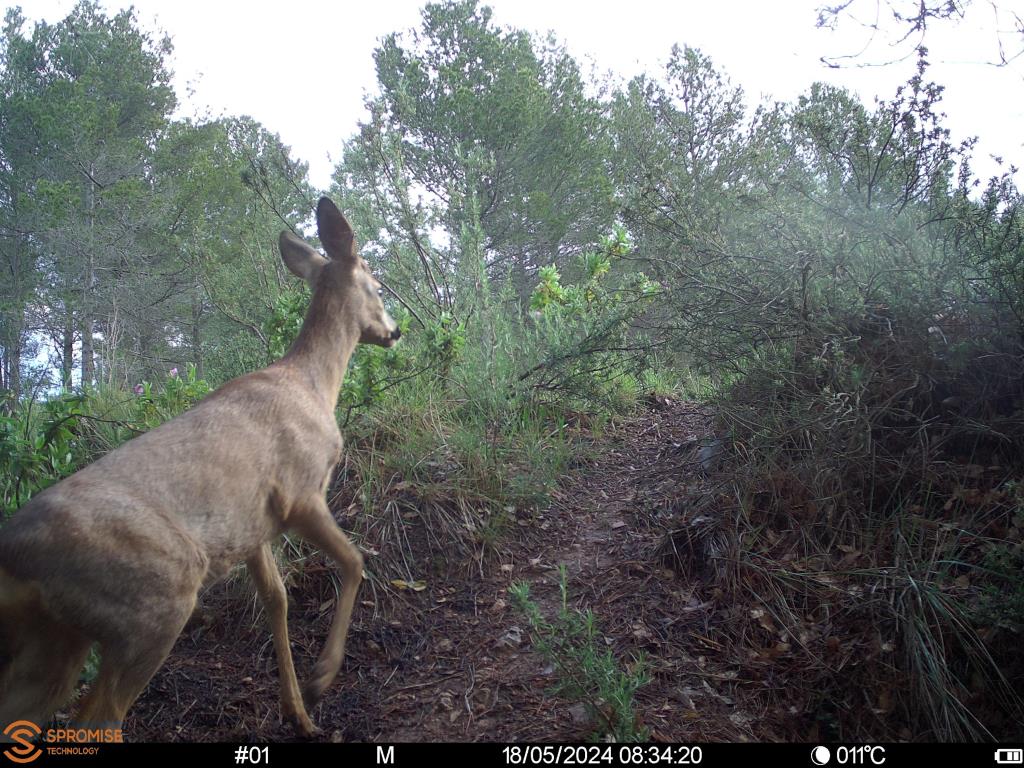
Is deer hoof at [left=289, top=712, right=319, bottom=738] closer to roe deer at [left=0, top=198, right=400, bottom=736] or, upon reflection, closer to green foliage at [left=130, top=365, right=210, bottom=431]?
roe deer at [left=0, top=198, right=400, bottom=736]

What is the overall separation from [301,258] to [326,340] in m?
0.64

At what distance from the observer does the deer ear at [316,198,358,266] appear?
396 cm

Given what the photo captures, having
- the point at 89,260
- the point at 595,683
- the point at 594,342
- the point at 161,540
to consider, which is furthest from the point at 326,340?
the point at 89,260

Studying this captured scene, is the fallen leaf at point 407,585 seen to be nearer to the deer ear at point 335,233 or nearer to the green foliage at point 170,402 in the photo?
the deer ear at point 335,233

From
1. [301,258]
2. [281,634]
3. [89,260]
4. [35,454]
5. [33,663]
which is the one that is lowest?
[33,663]

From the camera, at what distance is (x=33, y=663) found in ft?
8.64

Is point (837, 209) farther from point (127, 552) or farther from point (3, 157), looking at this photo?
point (3, 157)

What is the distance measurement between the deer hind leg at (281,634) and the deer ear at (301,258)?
164 cm

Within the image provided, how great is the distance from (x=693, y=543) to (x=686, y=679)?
112 cm

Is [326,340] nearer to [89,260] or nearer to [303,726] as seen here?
[303,726]

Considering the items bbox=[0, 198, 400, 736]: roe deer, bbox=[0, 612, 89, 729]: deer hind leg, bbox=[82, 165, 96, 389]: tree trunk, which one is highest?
bbox=[82, 165, 96, 389]: tree trunk

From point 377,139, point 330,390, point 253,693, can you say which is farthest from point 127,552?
point 377,139

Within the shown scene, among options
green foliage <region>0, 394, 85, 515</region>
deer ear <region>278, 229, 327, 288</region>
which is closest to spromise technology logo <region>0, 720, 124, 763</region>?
green foliage <region>0, 394, 85, 515</region>

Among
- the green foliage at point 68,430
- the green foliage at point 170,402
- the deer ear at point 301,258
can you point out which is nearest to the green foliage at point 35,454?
the green foliage at point 68,430
